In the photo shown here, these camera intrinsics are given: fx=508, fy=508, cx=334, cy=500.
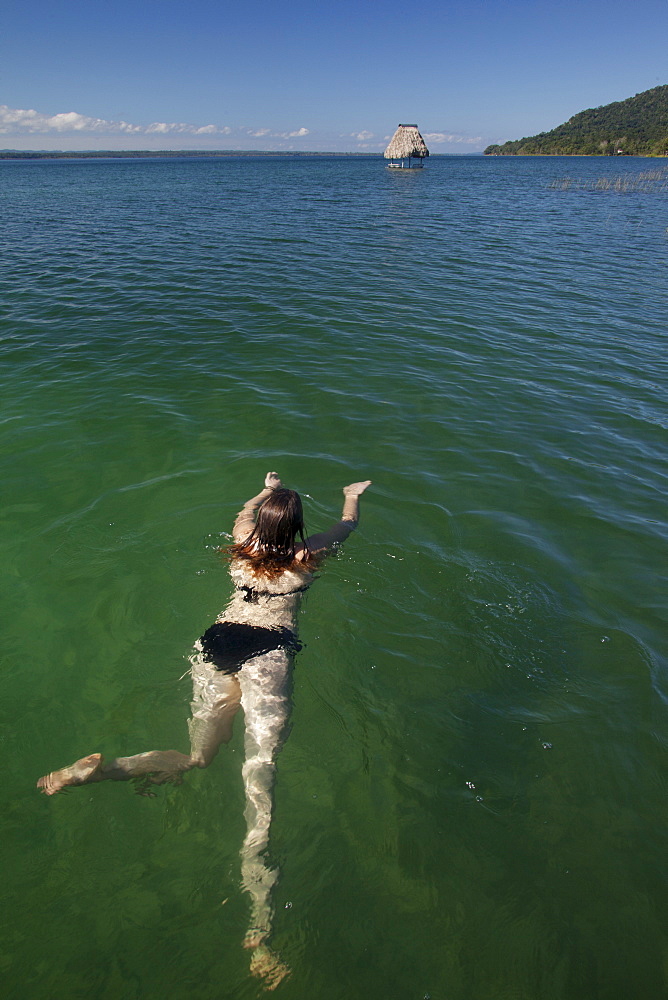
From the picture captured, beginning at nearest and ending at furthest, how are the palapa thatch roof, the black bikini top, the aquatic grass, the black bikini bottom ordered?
the black bikini bottom, the black bikini top, the aquatic grass, the palapa thatch roof

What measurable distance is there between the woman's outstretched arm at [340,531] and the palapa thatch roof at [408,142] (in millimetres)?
118307

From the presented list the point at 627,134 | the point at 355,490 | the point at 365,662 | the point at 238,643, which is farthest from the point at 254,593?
the point at 627,134

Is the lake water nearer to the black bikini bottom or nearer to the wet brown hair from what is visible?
the black bikini bottom

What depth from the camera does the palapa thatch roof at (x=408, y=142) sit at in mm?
102125

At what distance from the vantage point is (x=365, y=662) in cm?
546

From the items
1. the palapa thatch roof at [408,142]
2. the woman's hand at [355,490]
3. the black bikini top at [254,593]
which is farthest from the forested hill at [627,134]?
the black bikini top at [254,593]

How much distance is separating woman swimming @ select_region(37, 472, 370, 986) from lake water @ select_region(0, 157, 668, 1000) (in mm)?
146

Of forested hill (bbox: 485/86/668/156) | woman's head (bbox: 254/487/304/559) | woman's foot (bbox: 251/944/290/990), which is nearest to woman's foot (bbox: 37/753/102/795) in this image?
woman's foot (bbox: 251/944/290/990)

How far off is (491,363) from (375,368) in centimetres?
307

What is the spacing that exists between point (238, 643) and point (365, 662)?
59.5 inches

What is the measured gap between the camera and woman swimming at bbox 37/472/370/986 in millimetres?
3922

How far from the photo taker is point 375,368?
12.7m

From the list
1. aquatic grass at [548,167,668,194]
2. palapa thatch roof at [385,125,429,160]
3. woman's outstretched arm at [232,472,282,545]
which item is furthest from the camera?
palapa thatch roof at [385,125,429,160]

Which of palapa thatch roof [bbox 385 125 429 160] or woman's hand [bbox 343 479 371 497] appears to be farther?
palapa thatch roof [bbox 385 125 429 160]
